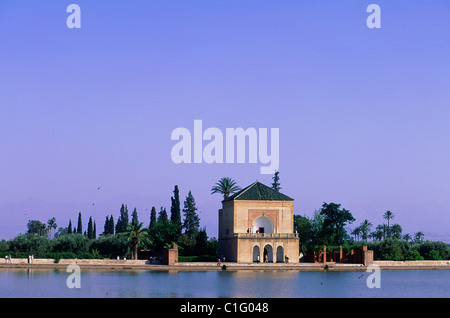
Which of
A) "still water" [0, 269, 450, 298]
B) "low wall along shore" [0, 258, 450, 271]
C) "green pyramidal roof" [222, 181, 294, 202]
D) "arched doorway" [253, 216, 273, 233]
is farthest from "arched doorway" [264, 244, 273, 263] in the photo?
"still water" [0, 269, 450, 298]

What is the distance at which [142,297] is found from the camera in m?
26.7

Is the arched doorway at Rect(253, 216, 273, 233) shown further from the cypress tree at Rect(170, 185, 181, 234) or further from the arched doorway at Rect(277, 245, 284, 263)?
the cypress tree at Rect(170, 185, 181, 234)

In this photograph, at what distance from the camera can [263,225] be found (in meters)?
50.8

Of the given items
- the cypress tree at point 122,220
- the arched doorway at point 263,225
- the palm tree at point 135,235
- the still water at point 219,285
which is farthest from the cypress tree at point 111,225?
the still water at point 219,285

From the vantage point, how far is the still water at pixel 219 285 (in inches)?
1113

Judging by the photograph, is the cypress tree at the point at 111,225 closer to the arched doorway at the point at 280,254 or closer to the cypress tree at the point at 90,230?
the cypress tree at the point at 90,230

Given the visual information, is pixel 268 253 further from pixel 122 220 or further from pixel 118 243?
pixel 122 220

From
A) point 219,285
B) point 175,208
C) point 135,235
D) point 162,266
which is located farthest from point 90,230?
point 219,285

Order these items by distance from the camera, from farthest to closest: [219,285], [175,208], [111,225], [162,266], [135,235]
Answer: [111,225] < [175,208] < [135,235] < [162,266] < [219,285]

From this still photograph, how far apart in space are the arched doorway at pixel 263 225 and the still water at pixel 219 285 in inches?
336

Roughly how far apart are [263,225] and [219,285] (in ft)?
60.8

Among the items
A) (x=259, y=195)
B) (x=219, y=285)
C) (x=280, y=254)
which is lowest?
(x=219, y=285)
